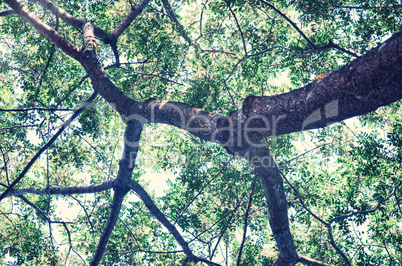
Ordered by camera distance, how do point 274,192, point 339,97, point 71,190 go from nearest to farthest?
point 339,97
point 274,192
point 71,190

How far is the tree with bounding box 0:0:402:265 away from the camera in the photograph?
216 inches

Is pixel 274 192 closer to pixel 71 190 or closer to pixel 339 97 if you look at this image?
pixel 339 97

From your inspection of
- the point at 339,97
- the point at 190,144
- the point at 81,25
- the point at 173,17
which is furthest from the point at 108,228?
the point at 173,17

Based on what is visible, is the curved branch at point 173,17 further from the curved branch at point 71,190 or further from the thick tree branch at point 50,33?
the curved branch at point 71,190

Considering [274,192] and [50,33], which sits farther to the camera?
[50,33]

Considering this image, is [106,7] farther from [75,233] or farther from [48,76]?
[75,233]

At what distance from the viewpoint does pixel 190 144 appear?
24.6 feet

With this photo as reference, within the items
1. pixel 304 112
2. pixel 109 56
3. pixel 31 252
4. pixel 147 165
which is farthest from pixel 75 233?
pixel 304 112

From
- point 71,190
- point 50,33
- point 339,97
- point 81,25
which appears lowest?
point 339,97

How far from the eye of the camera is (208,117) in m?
4.44

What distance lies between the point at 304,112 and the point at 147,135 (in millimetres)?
5741

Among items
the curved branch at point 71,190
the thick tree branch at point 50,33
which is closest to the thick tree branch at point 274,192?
the curved branch at point 71,190

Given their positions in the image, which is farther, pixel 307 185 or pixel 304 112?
pixel 307 185

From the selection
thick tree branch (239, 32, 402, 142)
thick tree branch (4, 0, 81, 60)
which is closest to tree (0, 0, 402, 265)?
thick tree branch (4, 0, 81, 60)
